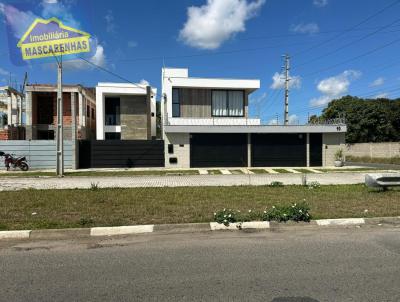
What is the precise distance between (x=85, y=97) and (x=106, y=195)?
2483 cm

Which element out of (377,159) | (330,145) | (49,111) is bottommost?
(377,159)

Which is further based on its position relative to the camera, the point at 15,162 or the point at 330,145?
the point at 330,145

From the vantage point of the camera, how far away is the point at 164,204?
386 inches

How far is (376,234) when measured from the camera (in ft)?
23.1

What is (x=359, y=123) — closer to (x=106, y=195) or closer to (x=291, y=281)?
(x=106, y=195)

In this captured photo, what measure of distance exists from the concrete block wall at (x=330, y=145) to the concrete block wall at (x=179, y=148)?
10.4m

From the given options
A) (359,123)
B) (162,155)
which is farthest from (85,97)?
(359,123)

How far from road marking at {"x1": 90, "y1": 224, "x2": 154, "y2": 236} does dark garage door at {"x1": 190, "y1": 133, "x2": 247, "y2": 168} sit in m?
19.4

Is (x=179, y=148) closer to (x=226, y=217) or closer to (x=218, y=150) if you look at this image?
(x=218, y=150)

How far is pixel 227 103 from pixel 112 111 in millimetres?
11764

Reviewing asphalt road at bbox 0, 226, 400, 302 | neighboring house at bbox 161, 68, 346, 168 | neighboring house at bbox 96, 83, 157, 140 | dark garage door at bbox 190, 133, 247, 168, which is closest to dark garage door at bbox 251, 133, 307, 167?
neighboring house at bbox 161, 68, 346, 168

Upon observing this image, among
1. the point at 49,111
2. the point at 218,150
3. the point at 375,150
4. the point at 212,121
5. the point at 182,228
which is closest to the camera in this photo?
the point at 182,228

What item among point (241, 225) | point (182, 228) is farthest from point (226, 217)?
point (182, 228)

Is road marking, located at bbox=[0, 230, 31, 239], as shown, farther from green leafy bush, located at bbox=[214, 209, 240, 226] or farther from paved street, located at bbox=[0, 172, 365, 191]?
paved street, located at bbox=[0, 172, 365, 191]
